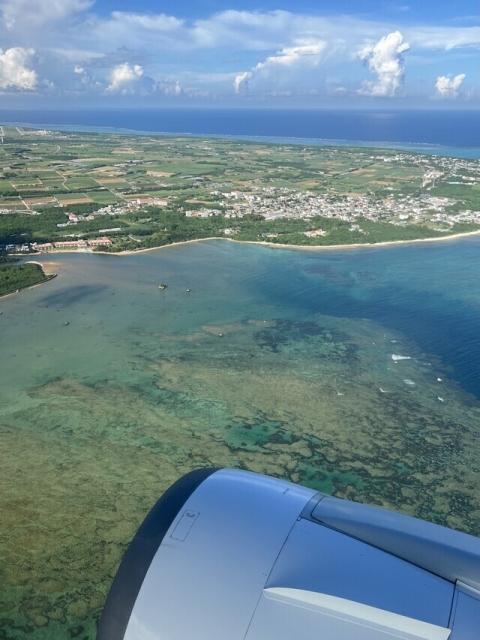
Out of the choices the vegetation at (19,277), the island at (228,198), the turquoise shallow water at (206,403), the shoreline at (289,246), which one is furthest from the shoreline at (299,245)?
the turquoise shallow water at (206,403)

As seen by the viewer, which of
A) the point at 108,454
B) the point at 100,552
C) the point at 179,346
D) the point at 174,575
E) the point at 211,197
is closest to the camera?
the point at 174,575

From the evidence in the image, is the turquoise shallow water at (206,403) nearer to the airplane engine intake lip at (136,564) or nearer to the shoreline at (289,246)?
the shoreline at (289,246)

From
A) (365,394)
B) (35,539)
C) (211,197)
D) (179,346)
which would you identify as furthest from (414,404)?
(211,197)

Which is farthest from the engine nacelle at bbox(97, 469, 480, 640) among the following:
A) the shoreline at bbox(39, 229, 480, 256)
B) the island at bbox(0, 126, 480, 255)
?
the island at bbox(0, 126, 480, 255)

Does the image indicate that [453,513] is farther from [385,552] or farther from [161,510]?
[161,510]

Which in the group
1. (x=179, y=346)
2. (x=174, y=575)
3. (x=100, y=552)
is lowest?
(x=100, y=552)

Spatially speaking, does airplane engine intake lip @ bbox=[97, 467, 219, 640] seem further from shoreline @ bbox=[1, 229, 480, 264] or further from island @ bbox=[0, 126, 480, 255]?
island @ bbox=[0, 126, 480, 255]
